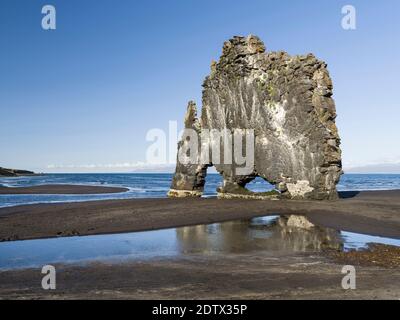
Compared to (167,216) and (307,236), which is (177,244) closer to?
(307,236)

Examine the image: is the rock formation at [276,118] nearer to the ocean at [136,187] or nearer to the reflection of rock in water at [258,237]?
the reflection of rock in water at [258,237]

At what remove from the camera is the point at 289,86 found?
40031 mm

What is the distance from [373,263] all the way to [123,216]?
19.9 meters

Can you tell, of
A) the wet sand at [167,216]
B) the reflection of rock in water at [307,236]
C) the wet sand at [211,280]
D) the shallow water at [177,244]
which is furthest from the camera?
the wet sand at [167,216]

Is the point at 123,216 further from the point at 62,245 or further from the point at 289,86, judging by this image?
the point at 289,86

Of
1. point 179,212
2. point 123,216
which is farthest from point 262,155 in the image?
point 123,216

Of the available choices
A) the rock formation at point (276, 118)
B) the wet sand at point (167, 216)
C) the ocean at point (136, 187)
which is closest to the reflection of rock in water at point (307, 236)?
the wet sand at point (167, 216)

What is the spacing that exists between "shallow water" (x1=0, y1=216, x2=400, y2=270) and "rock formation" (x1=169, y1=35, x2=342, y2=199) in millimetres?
14815

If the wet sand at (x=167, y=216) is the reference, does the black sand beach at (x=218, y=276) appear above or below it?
above

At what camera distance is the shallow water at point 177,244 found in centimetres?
1755

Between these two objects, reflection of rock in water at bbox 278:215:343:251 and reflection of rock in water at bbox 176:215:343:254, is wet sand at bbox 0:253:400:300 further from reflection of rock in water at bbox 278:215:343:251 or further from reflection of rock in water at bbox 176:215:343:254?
reflection of rock in water at bbox 278:215:343:251

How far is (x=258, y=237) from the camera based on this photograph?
21.9 m

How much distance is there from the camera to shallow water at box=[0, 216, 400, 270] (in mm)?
Answer: 17547

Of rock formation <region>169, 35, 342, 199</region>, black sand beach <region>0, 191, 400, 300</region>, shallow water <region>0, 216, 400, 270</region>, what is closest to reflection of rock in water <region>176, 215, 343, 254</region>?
shallow water <region>0, 216, 400, 270</region>
